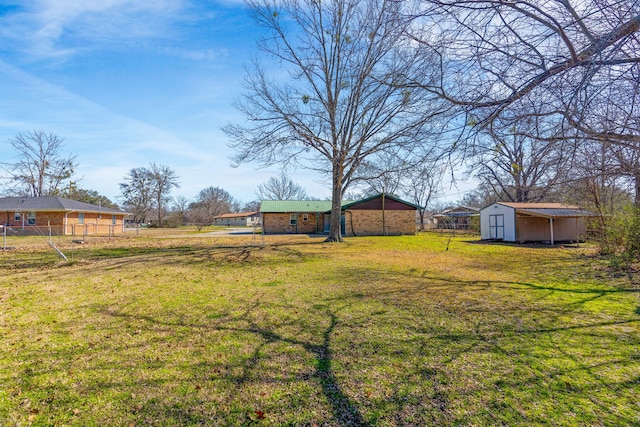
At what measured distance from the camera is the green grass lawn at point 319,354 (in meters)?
2.54

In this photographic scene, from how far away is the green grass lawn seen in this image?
8.34ft

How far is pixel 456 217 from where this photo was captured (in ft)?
129

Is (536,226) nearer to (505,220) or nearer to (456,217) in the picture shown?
(505,220)

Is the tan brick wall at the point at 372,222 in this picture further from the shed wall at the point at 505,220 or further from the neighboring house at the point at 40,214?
the neighboring house at the point at 40,214

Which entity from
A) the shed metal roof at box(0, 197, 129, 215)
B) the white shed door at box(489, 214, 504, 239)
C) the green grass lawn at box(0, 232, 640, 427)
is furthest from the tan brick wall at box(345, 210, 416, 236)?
the shed metal roof at box(0, 197, 129, 215)

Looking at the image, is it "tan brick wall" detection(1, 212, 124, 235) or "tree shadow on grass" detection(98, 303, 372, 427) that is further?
"tan brick wall" detection(1, 212, 124, 235)

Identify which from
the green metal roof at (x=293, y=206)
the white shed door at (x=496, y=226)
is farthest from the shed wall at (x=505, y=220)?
the green metal roof at (x=293, y=206)

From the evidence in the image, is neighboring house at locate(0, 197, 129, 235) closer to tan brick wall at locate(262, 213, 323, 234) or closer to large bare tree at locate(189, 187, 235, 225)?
tan brick wall at locate(262, 213, 323, 234)

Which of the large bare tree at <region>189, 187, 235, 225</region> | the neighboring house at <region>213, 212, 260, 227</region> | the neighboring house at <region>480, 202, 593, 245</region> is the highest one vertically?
the large bare tree at <region>189, 187, 235, 225</region>

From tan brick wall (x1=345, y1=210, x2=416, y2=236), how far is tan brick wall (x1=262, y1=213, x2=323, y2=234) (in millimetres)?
5479

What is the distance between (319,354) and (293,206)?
29.3m

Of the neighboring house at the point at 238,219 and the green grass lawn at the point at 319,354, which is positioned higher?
the neighboring house at the point at 238,219

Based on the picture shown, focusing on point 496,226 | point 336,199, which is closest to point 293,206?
point 336,199

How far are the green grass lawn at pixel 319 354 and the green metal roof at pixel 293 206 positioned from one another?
24340 millimetres
